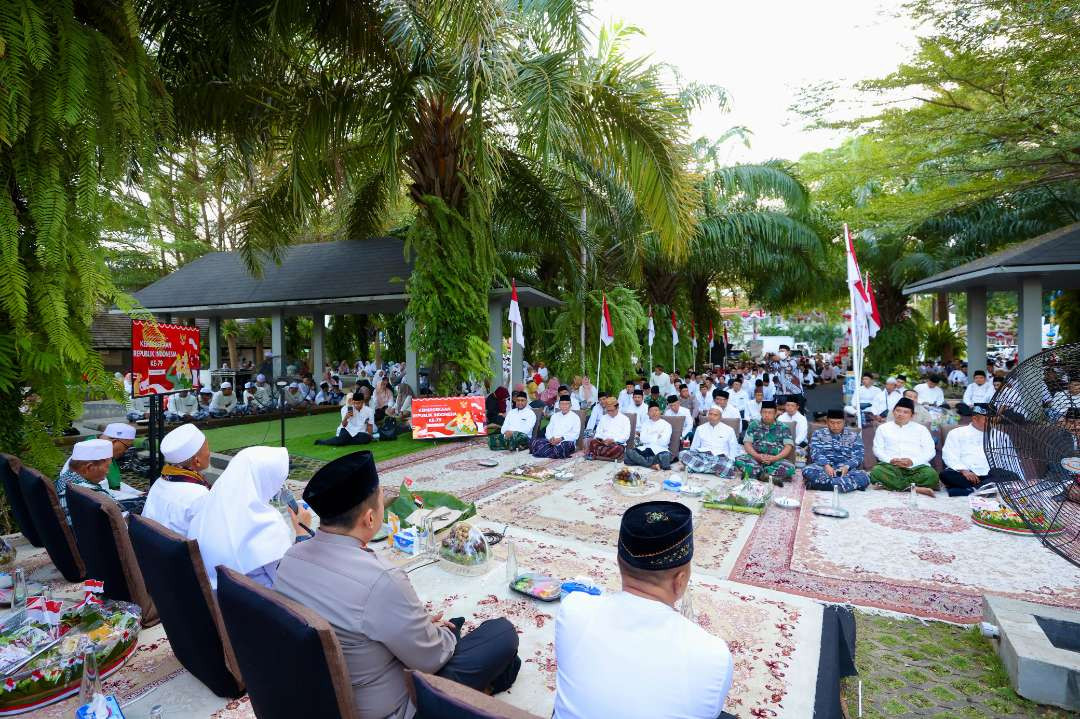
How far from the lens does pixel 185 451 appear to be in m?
3.76

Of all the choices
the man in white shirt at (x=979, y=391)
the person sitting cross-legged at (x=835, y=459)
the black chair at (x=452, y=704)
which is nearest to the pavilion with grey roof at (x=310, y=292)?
the person sitting cross-legged at (x=835, y=459)

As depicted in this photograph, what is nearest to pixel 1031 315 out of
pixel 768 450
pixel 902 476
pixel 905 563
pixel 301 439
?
pixel 902 476

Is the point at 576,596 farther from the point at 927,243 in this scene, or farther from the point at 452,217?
the point at 927,243

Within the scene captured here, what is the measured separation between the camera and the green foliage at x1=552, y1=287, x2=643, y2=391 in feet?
47.7

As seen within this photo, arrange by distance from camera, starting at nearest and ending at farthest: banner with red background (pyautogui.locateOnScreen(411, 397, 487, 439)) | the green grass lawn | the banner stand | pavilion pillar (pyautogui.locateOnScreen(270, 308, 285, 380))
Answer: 1. the banner stand
2. the green grass lawn
3. banner with red background (pyautogui.locateOnScreen(411, 397, 487, 439))
4. pavilion pillar (pyautogui.locateOnScreen(270, 308, 285, 380))

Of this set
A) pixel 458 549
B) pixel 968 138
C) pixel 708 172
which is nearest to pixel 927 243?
pixel 708 172

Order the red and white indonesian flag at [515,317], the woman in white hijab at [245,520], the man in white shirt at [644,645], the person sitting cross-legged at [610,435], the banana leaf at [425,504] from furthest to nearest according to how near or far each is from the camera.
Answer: the red and white indonesian flag at [515,317] < the person sitting cross-legged at [610,435] < the banana leaf at [425,504] < the woman in white hijab at [245,520] < the man in white shirt at [644,645]

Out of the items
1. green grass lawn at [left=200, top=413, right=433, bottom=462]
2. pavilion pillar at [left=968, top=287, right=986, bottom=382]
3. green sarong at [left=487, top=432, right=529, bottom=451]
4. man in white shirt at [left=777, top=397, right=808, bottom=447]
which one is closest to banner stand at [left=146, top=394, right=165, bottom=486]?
green grass lawn at [left=200, top=413, right=433, bottom=462]

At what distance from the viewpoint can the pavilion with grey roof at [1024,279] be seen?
1040 centimetres

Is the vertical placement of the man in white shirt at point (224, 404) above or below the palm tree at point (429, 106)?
below

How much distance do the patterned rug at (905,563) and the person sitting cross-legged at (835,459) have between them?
2.96 ft

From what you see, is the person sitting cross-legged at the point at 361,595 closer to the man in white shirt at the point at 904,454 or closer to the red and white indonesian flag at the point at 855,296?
the red and white indonesian flag at the point at 855,296

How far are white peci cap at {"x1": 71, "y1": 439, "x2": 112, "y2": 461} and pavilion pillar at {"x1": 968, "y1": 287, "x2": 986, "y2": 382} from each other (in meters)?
16.9

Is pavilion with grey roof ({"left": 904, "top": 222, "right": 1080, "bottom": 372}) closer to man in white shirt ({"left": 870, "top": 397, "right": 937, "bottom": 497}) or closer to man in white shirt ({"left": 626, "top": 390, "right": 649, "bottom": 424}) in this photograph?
man in white shirt ({"left": 870, "top": 397, "right": 937, "bottom": 497})
